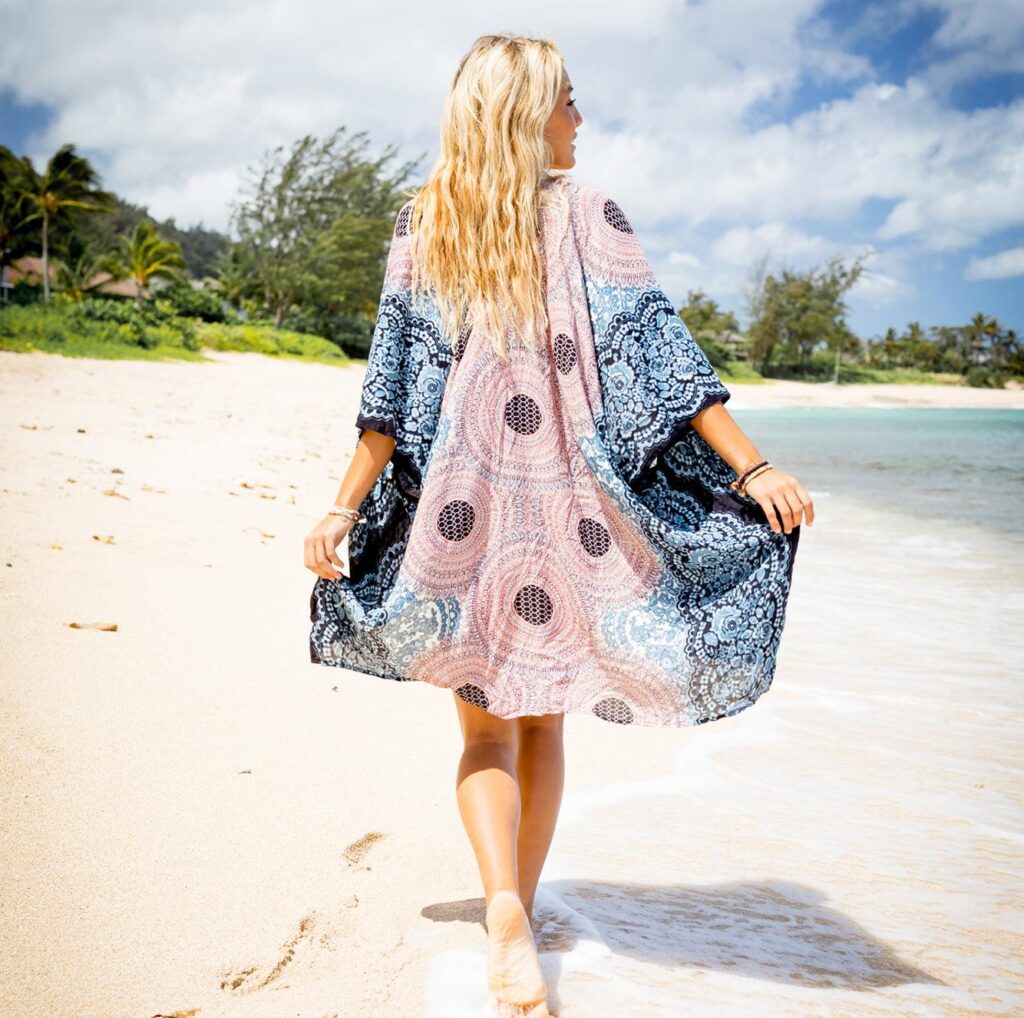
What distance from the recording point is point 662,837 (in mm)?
2590

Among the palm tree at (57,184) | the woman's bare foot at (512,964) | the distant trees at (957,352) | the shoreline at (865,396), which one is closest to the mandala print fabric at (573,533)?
the woman's bare foot at (512,964)

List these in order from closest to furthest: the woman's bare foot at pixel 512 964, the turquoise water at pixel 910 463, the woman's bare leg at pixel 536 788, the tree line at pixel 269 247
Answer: the woman's bare foot at pixel 512 964, the woman's bare leg at pixel 536 788, the turquoise water at pixel 910 463, the tree line at pixel 269 247

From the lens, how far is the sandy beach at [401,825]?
1.83m

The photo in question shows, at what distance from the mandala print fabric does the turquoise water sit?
8.55m

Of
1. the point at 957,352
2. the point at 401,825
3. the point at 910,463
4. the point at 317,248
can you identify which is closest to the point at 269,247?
the point at 317,248

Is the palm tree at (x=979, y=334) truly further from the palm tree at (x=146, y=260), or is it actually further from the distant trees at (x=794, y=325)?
the palm tree at (x=146, y=260)

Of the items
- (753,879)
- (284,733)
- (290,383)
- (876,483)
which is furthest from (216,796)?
(290,383)

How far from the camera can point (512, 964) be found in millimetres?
1649

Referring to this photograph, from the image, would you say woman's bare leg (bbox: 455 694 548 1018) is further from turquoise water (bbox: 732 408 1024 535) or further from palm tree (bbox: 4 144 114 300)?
palm tree (bbox: 4 144 114 300)

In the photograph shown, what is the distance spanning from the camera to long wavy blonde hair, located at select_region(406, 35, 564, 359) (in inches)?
67.2

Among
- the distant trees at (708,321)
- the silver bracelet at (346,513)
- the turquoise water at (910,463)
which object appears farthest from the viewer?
the distant trees at (708,321)

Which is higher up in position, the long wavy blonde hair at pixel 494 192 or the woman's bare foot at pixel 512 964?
the long wavy blonde hair at pixel 494 192

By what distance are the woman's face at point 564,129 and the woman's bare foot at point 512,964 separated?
1.40m

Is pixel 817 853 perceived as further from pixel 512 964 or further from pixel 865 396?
pixel 865 396
